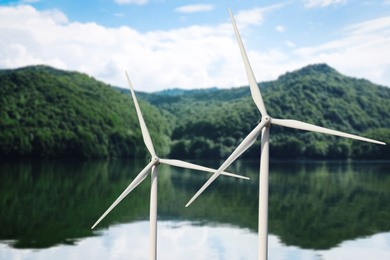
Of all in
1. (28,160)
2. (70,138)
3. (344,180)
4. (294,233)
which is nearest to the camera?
(294,233)

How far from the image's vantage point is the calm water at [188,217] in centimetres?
6022

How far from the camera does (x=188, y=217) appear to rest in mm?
89250

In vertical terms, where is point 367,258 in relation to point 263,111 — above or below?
below

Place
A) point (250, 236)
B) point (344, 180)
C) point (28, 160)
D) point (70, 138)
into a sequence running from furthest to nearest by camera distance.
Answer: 1. point (70, 138)
2. point (28, 160)
3. point (344, 180)
4. point (250, 236)

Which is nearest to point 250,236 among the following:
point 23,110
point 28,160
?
point 28,160

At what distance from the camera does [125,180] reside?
13000 centimetres

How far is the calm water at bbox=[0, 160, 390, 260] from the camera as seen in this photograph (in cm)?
6022

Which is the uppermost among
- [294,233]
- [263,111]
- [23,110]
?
[23,110]

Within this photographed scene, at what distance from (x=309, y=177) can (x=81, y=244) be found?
102 meters

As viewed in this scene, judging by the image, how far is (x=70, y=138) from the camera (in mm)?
186875

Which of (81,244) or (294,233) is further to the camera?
(294,233)

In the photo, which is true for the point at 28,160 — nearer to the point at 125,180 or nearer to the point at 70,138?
the point at 70,138

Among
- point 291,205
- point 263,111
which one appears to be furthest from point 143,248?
point 291,205

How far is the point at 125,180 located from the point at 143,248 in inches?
2864
